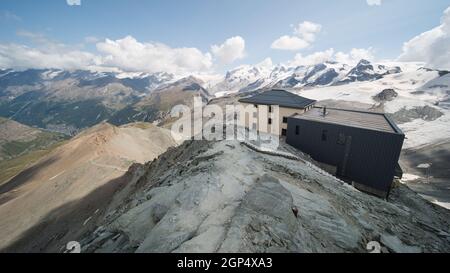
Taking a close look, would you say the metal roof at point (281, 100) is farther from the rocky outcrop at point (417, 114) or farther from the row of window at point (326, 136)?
the rocky outcrop at point (417, 114)

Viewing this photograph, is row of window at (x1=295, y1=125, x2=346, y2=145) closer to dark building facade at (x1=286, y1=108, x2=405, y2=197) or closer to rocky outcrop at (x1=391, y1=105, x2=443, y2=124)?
dark building facade at (x1=286, y1=108, x2=405, y2=197)

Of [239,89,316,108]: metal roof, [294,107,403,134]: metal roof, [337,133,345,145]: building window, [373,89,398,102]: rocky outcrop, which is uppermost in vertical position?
[239,89,316,108]: metal roof

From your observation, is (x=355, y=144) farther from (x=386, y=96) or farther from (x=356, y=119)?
(x=386, y=96)

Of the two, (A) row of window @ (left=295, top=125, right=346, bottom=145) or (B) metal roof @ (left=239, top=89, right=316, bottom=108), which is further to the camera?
(B) metal roof @ (left=239, top=89, right=316, bottom=108)

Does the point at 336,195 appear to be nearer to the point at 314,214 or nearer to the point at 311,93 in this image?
the point at 314,214

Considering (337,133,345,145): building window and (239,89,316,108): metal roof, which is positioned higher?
(239,89,316,108): metal roof

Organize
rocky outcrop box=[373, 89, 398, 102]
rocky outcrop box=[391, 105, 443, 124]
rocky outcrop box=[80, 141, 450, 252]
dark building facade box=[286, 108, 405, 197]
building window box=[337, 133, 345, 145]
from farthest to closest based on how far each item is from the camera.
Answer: rocky outcrop box=[373, 89, 398, 102] < rocky outcrop box=[391, 105, 443, 124] < building window box=[337, 133, 345, 145] < dark building facade box=[286, 108, 405, 197] < rocky outcrop box=[80, 141, 450, 252]

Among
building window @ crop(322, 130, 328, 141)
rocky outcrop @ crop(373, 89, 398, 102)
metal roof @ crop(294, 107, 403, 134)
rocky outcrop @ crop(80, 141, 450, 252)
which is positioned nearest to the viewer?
rocky outcrop @ crop(80, 141, 450, 252)

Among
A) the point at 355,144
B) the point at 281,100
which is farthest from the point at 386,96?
the point at 355,144

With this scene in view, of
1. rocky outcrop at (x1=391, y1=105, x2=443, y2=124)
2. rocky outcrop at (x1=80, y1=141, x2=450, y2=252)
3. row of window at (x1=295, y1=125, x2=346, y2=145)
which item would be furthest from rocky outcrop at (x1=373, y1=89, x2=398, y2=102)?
rocky outcrop at (x1=80, y1=141, x2=450, y2=252)
